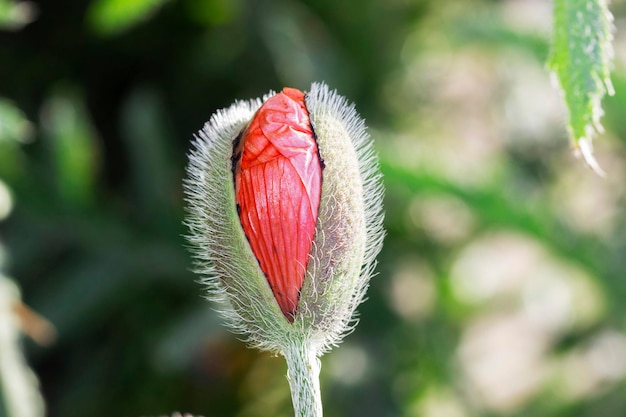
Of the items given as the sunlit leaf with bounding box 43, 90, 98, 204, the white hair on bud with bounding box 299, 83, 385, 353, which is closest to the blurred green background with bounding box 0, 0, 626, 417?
the sunlit leaf with bounding box 43, 90, 98, 204

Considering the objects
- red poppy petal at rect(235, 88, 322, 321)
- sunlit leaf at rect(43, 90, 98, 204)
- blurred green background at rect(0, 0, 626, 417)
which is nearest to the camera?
red poppy petal at rect(235, 88, 322, 321)

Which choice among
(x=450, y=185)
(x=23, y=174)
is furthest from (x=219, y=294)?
(x=23, y=174)

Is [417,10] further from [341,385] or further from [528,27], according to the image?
[341,385]

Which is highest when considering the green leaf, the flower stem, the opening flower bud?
the green leaf

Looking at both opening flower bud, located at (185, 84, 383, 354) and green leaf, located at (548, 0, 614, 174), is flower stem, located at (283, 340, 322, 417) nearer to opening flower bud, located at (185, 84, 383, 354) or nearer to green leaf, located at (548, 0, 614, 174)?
opening flower bud, located at (185, 84, 383, 354)

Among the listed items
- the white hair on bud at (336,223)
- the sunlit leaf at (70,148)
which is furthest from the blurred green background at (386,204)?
the white hair on bud at (336,223)

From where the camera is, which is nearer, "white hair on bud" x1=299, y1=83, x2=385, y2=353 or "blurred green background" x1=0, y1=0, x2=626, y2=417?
"white hair on bud" x1=299, y1=83, x2=385, y2=353

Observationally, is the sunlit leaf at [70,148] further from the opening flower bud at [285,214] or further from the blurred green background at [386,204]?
the opening flower bud at [285,214]

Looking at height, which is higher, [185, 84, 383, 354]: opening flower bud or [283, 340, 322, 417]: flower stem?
[185, 84, 383, 354]: opening flower bud
